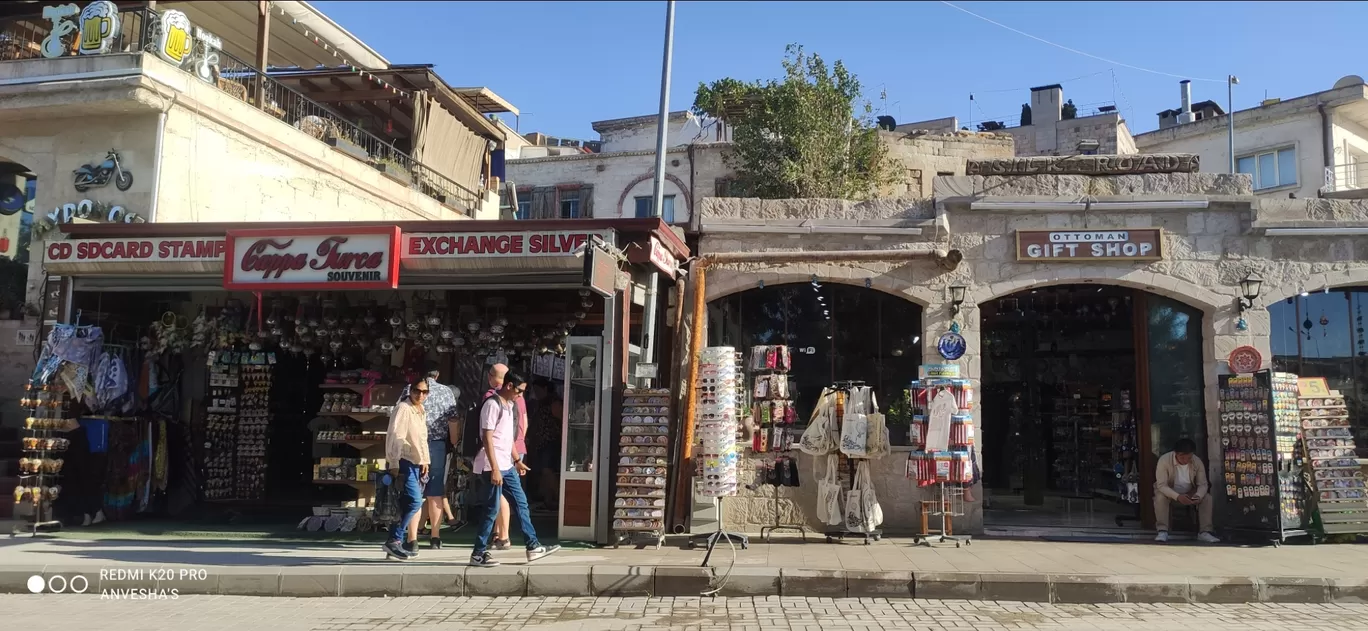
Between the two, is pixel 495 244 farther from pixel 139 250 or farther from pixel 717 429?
pixel 139 250

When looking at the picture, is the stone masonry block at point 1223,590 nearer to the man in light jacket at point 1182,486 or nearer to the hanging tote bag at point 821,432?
the man in light jacket at point 1182,486

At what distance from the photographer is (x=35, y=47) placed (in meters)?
13.8

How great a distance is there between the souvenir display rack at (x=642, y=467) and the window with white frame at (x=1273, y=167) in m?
25.4

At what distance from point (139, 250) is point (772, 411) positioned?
7.42m

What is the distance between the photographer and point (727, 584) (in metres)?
7.54

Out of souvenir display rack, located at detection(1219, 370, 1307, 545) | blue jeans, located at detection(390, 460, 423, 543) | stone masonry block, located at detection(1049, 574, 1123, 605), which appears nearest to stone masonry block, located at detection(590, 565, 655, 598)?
blue jeans, located at detection(390, 460, 423, 543)

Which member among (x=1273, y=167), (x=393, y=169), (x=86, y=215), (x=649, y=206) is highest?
(x=1273, y=167)

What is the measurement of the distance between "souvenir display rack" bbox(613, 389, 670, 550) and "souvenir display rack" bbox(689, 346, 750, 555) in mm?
391

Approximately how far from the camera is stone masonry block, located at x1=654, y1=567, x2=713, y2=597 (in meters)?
7.53

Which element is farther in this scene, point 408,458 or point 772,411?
point 772,411

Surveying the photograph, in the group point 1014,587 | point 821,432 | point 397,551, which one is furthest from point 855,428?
point 397,551

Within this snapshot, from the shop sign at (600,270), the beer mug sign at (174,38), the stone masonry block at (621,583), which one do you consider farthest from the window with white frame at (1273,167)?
the beer mug sign at (174,38)

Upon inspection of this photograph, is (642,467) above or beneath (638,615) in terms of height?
above

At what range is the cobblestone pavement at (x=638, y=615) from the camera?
20.5 ft
